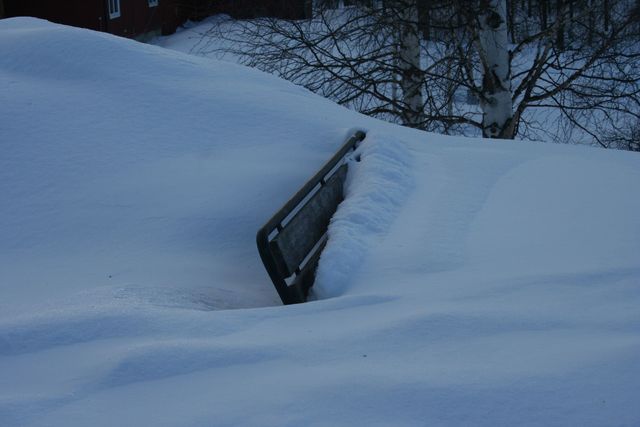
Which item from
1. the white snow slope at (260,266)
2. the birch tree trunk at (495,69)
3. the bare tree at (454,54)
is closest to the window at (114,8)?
the bare tree at (454,54)

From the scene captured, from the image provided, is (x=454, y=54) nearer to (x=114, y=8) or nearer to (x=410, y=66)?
(x=410, y=66)

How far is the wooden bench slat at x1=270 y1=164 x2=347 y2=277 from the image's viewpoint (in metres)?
3.45

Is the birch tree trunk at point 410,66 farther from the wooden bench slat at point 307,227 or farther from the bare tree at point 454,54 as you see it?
the wooden bench slat at point 307,227

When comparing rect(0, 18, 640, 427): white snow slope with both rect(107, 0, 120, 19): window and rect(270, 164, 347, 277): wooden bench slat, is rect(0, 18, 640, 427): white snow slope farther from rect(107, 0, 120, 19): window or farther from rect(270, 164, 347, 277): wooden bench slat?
rect(107, 0, 120, 19): window

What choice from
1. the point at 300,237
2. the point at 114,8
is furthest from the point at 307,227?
the point at 114,8

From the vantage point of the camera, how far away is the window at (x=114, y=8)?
23.7 meters

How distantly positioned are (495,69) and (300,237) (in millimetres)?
7101

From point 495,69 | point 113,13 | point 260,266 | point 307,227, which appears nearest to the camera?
point 307,227

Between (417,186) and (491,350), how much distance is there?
203 cm

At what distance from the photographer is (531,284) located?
323cm

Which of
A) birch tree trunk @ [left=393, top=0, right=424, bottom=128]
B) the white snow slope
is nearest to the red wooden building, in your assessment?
birch tree trunk @ [left=393, top=0, right=424, bottom=128]

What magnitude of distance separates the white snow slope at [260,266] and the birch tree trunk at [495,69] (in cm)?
450

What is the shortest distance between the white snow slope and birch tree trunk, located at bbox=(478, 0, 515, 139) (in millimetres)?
4499

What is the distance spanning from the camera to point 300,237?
3744 mm
